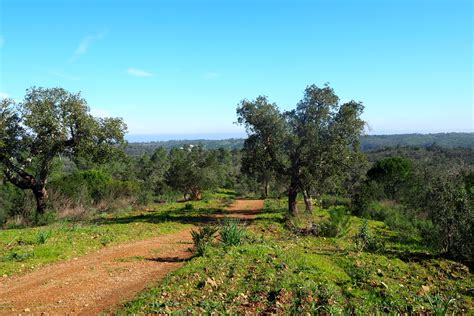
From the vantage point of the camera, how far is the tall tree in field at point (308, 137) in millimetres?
20156

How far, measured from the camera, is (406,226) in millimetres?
24719

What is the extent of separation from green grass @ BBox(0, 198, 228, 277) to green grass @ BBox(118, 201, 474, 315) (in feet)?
14.1

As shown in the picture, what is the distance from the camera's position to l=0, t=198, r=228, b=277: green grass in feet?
35.6

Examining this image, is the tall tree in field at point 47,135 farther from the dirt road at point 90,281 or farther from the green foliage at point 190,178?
the green foliage at point 190,178

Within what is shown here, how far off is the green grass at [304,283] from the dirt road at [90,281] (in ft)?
2.38

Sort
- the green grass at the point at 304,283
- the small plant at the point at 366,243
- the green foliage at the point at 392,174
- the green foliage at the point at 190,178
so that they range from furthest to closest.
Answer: the green foliage at the point at 392,174 → the green foliage at the point at 190,178 → the small plant at the point at 366,243 → the green grass at the point at 304,283

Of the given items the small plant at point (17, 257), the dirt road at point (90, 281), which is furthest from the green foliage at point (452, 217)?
the small plant at point (17, 257)

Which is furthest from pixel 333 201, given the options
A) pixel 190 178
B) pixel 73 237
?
pixel 73 237

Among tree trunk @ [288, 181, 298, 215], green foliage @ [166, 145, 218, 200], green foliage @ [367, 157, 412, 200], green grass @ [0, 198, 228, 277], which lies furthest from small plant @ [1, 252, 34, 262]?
green foliage @ [367, 157, 412, 200]

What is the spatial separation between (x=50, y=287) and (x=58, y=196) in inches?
617

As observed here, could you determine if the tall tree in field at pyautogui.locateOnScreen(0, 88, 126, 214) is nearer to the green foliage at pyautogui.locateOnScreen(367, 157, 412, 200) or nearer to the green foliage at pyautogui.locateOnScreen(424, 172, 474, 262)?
the green foliage at pyautogui.locateOnScreen(424, 172, 474, 262)

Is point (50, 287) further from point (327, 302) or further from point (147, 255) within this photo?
point (327, 302)

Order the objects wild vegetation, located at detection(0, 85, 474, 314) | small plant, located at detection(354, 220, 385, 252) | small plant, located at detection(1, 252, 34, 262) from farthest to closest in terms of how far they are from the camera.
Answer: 1. small plant, located at detection(354, 220, 385, 252)
2. small plant, located at detection(1, 252, 34, 262)
3. wild vegetation, located at detection(0, 85, 474, 314)

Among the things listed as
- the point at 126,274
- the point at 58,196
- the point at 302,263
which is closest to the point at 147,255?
the point at 126,274
